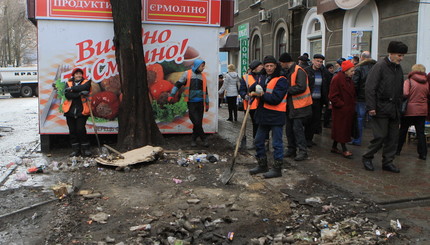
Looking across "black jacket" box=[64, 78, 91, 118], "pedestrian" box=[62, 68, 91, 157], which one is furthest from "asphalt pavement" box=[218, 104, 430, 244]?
"black jacket" box=[64, 78, 91, 118]

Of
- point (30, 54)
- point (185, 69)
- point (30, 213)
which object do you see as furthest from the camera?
point (30, 54)

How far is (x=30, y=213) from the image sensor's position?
470 cm

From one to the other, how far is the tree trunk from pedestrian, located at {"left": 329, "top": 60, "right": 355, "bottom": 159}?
11.1 feet

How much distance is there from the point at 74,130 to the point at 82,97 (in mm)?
618

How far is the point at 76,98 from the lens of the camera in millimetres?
7562

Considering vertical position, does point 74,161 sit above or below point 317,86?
below

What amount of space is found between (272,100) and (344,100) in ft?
7.06

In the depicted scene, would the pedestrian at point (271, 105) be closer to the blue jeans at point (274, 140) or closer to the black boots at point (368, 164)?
the blue jeans at point (274, 140)

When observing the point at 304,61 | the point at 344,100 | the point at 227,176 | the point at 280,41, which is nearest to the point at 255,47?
the point at 280,41

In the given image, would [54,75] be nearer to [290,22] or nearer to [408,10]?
[408,10]

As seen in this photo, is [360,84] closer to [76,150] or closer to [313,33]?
[76,150]

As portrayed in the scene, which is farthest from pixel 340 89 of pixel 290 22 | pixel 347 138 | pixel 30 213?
pixel 290 22

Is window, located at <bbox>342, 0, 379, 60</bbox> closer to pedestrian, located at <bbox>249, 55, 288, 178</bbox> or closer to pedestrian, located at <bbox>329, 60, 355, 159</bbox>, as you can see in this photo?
pedestrian, located at <bbox>329, 60, 355, 159</bbox>

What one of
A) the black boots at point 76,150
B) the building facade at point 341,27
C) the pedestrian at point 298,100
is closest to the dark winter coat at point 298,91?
the pedestrian at point 298,100
